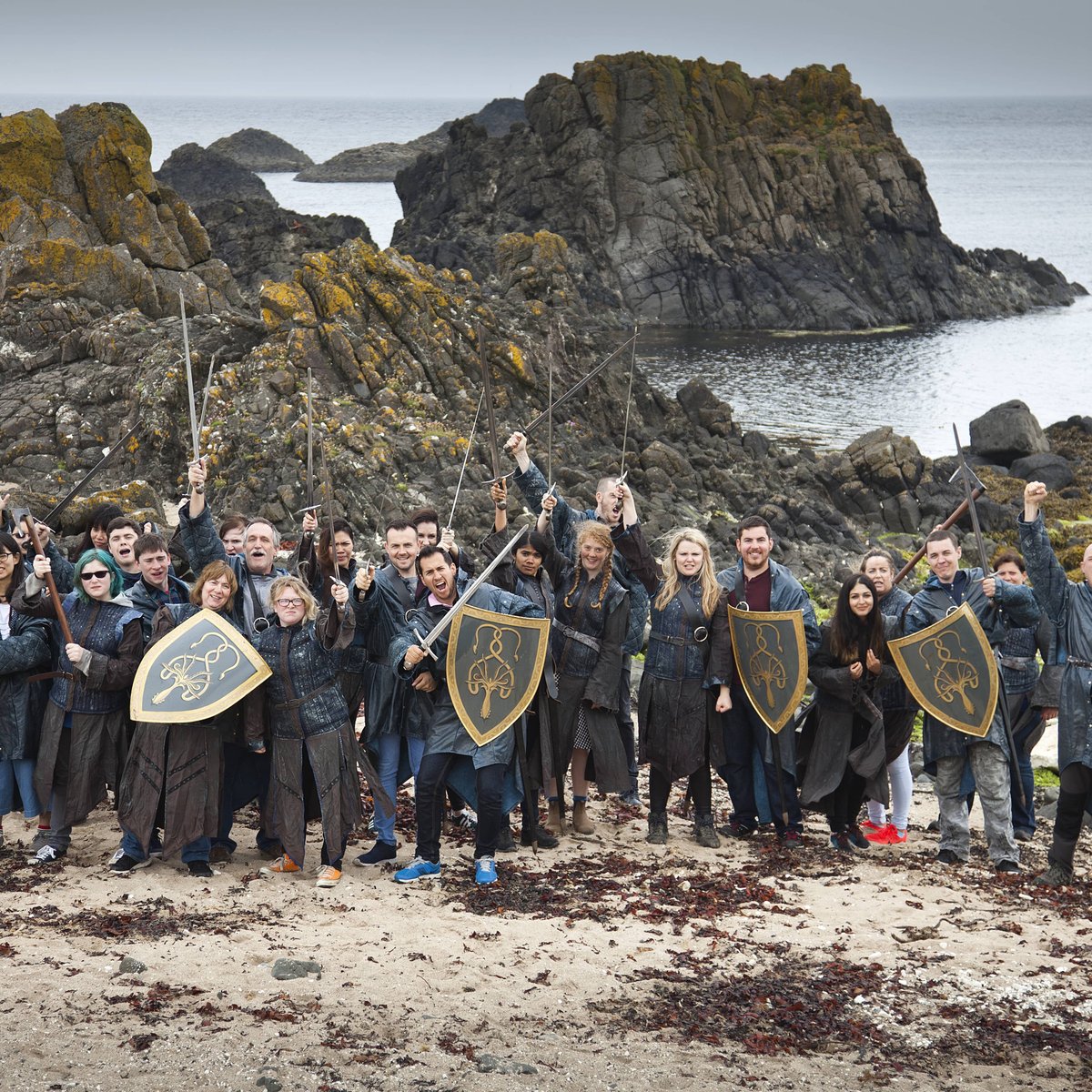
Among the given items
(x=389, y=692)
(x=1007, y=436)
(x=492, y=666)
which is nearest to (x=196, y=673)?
(x=389, y=692)

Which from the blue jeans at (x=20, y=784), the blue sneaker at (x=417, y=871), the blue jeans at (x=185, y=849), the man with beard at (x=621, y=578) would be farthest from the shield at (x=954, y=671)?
the blue jeans at (x=20, y=784)

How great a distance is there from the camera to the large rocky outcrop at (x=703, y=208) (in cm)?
6450

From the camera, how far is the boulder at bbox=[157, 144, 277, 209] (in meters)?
95.9

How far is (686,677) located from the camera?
8.06 m

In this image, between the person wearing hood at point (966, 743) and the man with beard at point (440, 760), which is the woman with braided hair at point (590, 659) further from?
the person wearing hood at point (966, 743)

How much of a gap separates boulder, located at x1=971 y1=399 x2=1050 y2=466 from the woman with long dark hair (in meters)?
27.3

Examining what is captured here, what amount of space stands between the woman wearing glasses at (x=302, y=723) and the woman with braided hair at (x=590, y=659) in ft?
4.40

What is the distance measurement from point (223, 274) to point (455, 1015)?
22533 mm

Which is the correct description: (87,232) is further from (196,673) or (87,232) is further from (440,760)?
(440,760)

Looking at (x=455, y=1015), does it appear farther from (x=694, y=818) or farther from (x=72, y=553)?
(x=72, y=553)

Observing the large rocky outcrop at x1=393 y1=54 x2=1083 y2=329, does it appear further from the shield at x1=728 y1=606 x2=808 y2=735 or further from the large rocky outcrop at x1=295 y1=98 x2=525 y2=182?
the large rocky outcrop at x1=295 y1=98 x2=525 y2=182

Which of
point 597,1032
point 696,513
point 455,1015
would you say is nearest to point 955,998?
point 597,1032

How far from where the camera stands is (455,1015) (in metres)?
5.72

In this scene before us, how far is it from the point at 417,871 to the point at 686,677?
187 centimetres
